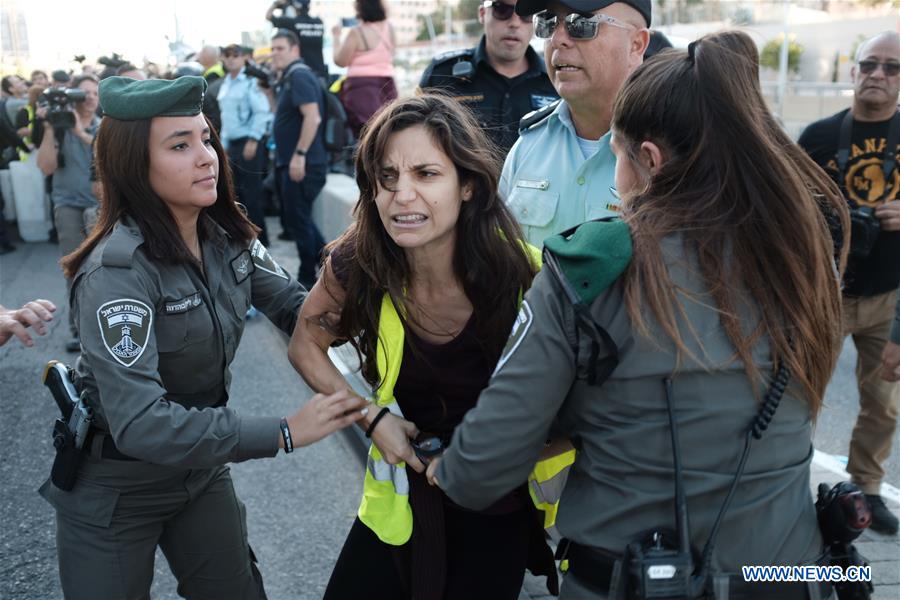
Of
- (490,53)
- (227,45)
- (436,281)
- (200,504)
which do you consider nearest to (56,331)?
(227,45)

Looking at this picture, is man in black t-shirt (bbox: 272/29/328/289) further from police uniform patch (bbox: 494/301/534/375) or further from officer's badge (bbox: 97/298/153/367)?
police uniform patch (bbox: 494/301/534/375)

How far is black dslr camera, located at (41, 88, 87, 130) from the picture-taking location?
25.2 ft

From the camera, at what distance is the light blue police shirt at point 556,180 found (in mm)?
3007

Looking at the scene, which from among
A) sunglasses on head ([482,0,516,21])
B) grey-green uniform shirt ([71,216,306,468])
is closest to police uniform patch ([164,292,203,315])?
grey-green uniform shirt ([71,216,306,468])

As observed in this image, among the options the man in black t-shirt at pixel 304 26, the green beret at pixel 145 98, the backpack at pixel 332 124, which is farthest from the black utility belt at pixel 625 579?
the man in black t-shirt at pixel 304 26

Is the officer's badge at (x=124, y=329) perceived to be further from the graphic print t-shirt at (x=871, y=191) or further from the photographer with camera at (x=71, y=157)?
the photographer with camera at (x=71, y=157)

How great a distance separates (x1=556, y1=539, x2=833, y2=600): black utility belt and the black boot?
8.61 ft

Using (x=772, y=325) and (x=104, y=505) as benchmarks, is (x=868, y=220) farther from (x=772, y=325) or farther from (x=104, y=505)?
(x=104, y=505)

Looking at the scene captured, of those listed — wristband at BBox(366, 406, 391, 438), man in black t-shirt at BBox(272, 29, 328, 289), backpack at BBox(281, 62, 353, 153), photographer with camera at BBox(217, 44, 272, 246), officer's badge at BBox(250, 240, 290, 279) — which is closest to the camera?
wristband at BBox(366, 406, 391, 438)

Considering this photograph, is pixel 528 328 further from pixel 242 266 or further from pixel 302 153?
pixel 302 153

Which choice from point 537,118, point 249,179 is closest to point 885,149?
point 537,118

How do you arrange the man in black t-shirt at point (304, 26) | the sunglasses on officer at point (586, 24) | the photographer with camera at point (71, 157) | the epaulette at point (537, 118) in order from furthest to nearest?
the man in black t-shirt at point (304, 26), the photographer with camera at point (71, 157), the epaulette at point (537, 118), the sunglasses on officer at point (586, 24)

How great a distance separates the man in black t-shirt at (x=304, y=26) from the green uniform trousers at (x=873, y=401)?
7.64 metres

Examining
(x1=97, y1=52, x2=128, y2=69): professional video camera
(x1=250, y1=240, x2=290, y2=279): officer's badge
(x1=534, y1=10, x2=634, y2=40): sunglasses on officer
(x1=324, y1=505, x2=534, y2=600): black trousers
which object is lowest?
Answer: (x1=324, y1=505, x2=534, y2=600): black trousers
